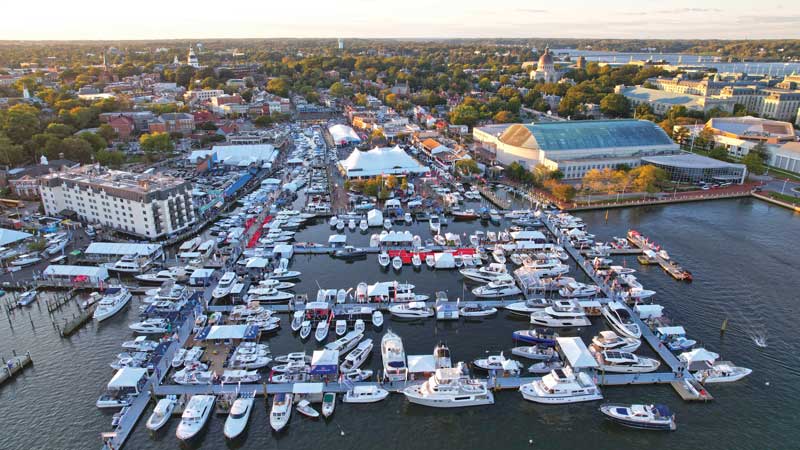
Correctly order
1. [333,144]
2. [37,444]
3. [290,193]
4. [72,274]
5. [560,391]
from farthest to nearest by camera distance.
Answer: [333,144], [290,193], [72,274], [560,391], [37,444]

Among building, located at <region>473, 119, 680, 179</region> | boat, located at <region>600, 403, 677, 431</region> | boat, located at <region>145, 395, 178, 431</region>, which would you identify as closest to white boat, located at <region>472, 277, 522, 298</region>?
boat, located at <region>600, 403, 677, 431</region>

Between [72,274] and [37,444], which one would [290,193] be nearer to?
[72,274]

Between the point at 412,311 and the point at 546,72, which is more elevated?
the point at 546,72

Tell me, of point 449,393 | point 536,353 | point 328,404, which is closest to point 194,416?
point 328,404

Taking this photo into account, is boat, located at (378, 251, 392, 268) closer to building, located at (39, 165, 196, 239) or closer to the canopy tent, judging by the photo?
the canopy tent

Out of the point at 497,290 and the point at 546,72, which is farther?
the point at 546,72

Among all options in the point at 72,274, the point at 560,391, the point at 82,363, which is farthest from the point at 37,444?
the point at 560,391

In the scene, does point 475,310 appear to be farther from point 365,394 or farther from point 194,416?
point 194,416
